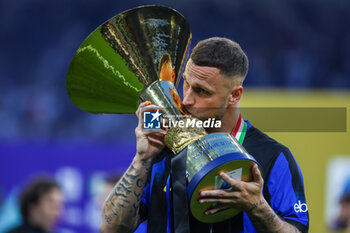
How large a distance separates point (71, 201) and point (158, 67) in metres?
3.77

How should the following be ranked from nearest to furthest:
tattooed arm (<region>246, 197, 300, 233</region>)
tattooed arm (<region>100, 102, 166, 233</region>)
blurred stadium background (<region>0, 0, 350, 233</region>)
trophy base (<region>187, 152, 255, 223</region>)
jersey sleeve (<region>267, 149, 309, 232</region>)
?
1. trophy base (<region>187, 152, 255, 223</region>)
2. tattooed arm (<region>246, 197, 300, 233</region>)
3. jersey sleeve (<region>267, 149, 309, 232</region>)
4. tattooed arm (<region>100, 102, 166, 233</region>)
5. blurred stadium background (<region>0, 0, 350, 233</region>)

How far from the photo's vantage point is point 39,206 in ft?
15.0

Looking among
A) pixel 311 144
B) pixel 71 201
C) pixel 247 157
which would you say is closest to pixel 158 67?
pixel 247 157

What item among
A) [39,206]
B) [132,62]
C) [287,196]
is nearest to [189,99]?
[132,62]

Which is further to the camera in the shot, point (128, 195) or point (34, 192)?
point (34, 192)

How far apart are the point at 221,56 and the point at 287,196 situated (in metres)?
0.62

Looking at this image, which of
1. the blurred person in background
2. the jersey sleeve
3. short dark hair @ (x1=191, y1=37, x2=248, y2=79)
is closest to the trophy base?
the jersey sleeve

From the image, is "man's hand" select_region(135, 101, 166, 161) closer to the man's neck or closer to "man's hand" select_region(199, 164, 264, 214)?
the man's neck

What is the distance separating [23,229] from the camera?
4402 mm

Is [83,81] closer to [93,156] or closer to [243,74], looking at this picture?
[243,74]

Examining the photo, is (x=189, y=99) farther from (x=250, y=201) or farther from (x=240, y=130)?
(x=250, y=201)

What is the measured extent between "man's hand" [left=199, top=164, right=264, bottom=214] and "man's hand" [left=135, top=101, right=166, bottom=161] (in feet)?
1.33

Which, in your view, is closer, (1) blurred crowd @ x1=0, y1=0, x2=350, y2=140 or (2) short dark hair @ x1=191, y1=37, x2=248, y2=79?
(2) short dark hair @ x1=191, y1=37, x2=248, y2=79

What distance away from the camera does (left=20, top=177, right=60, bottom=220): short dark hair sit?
14.8 feet
